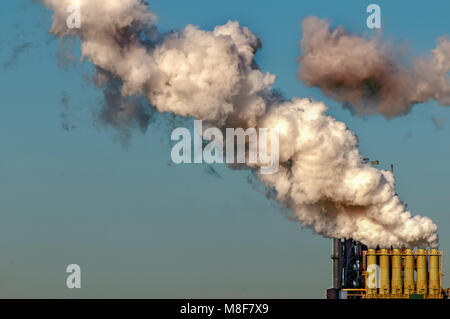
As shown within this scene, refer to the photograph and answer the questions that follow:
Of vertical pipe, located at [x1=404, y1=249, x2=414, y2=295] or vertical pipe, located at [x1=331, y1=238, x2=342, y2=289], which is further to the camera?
vertical pipe, located at [x1=331, y1=238, x2=342, y2=289]

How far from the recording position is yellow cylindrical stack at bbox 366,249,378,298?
16325cm

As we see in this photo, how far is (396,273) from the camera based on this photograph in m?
162

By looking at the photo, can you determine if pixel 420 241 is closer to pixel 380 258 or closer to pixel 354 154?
pixel 380 258

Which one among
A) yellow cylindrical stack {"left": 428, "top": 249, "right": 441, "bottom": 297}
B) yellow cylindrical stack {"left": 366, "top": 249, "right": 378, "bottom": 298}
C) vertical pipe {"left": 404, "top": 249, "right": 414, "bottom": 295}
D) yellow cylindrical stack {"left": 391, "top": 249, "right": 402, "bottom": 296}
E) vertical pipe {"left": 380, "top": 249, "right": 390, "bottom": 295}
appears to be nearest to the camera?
yellow cylindrical stack {"left": 428, "top": 249, "right": 441, "bottom": 297}

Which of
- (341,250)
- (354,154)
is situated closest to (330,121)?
(354,154)

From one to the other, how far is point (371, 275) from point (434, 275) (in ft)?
34.9

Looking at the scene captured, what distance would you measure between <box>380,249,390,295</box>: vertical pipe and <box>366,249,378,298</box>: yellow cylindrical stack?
1.20 metres

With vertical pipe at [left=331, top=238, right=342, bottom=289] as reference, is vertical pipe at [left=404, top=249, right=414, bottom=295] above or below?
below

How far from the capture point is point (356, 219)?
15412 cm

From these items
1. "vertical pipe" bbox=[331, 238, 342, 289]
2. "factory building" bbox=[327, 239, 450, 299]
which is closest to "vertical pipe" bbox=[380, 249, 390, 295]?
"factory building" bbox=[327, 239, 450, 299]

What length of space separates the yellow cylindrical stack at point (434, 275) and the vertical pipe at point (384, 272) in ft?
23.6

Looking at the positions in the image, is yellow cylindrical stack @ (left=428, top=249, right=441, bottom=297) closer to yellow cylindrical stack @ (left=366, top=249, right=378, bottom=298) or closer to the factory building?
the factory building

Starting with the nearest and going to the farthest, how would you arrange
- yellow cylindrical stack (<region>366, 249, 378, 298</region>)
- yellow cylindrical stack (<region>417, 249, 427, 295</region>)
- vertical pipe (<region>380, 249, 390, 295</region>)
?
yellow cylindrical stack (<region>417, 249, 427, 295</region>)
vertical pipe (<region>380, 249, 390, 295</region>)
yellow cylindrical stack (<region>366, 249, 378, 298</region>)

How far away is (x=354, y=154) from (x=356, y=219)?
12950 millimetres
